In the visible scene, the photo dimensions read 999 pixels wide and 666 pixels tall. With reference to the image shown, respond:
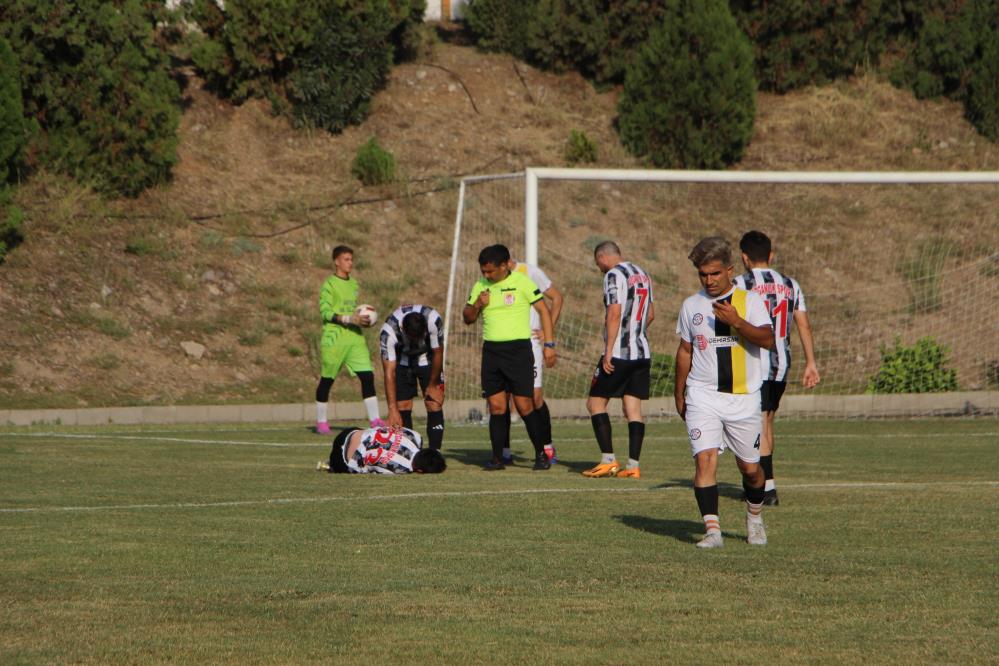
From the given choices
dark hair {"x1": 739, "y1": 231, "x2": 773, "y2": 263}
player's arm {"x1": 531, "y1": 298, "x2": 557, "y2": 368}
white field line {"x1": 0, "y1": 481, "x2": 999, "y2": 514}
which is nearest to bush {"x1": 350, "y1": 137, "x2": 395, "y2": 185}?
player's arm {"x1": 531, "y1": 298, "x2": 557, "y2": 368}

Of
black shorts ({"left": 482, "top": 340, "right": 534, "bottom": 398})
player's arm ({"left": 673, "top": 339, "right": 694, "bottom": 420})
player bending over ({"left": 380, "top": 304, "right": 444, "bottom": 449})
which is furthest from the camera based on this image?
player bending over ({"left": 380, "top": 304, "right": 444, "bottom": 449})

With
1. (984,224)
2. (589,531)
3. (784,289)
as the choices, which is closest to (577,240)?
(984,224)

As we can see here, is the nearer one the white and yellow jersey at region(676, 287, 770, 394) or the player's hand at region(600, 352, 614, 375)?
the white and yellow jersey at region(676, 287, 770, 394)

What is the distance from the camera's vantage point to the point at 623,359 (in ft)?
43.0

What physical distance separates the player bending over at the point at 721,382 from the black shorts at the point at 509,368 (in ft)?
17.0

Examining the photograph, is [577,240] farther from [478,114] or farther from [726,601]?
[726,601]

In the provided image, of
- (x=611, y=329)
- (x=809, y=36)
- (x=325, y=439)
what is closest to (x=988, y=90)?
(x=809, y=36)

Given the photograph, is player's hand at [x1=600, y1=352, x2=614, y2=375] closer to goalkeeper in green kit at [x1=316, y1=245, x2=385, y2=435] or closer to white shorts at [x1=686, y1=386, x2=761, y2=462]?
white shorts at [x1=686, y1=386, x2=761, y2=462]

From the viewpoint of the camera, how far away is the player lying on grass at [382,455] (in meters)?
13.0

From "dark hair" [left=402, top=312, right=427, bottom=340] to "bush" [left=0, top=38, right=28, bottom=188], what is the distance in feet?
45.9

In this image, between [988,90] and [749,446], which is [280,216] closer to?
[988,90]

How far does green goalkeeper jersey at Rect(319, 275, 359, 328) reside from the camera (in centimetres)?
1833

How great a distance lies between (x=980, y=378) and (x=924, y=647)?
1975 cm

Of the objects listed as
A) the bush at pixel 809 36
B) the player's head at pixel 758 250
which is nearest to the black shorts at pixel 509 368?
the player's head at pixel 758 250
